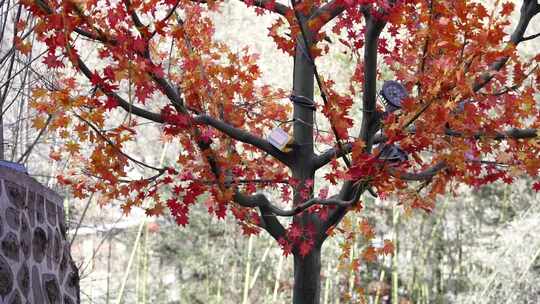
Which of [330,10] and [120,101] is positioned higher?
[330,10]

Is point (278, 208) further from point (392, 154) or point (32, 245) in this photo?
point (32, 245)

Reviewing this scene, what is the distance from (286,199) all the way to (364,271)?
4503 mm

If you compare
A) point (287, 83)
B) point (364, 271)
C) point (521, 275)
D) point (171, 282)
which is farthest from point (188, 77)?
point (171, 282)

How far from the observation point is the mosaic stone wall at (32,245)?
290cm

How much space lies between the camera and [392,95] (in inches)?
133

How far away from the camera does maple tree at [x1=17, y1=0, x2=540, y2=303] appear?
3074mm

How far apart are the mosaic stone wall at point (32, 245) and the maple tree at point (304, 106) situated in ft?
0.72

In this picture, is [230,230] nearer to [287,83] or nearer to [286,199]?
[287,83]

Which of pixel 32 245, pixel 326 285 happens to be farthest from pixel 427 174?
Result: pixel 326 285

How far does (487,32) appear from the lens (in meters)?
2.95

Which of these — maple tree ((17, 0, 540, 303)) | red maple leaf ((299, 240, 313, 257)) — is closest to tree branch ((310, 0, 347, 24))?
maple tree ((17, 0, 540, 303))

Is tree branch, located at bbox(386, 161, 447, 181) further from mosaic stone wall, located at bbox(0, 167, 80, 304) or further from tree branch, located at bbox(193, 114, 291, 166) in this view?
mosaic stone wall, located at bbox(0, 167, 80, 304)

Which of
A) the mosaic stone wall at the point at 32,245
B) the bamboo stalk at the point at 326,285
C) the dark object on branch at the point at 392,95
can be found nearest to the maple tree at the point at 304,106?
the dark object on branch at the point at 392,95

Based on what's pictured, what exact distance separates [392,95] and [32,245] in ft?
4.75
